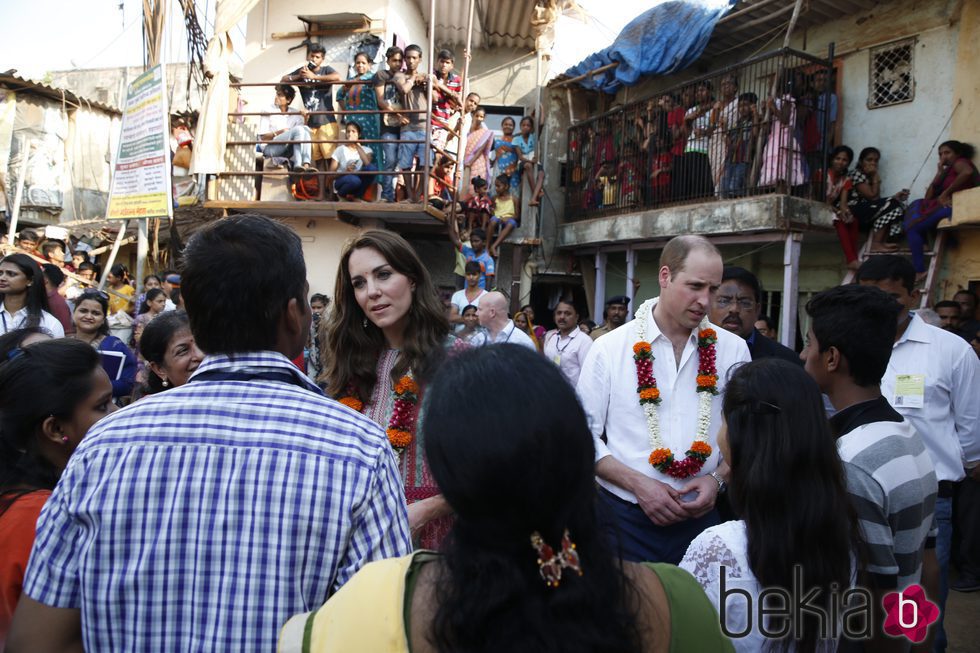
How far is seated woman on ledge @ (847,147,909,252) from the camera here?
8367 millimetres

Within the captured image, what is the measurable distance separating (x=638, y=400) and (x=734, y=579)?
1.42 m

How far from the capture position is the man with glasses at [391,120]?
32.7ft

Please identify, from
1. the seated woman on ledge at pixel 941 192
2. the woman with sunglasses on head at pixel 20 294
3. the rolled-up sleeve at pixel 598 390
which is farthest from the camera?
the seated woman on ledge at pixel 941 192

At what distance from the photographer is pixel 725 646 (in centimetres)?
117

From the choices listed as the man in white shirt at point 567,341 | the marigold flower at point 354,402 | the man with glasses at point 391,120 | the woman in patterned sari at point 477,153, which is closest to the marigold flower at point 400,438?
the marigold flower at point 354,402

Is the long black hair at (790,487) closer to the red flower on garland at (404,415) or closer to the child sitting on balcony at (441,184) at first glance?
the red flower on garland at (404,415)

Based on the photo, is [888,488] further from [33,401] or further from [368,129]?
[368,129]

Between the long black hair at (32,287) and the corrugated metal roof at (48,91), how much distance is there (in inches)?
554

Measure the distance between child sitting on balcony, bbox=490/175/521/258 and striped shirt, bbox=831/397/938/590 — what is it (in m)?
10.5

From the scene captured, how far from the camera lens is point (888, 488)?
2076 mm

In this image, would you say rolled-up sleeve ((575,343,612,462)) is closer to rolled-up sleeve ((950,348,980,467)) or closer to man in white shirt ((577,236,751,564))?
man in white shirt ((577,236,751,564))

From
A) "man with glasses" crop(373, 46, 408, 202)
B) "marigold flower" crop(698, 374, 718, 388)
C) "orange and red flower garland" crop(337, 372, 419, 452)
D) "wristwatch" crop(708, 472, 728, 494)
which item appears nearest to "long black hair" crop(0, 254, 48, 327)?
"orange and red flower garland" crop(337, 372, 419, 452)

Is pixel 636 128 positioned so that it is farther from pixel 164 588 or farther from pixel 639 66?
pixel 164 588

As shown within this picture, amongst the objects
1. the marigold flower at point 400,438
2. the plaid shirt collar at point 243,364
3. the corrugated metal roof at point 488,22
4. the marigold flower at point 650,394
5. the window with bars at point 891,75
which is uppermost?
the corrugated metal roof at point 488,22
